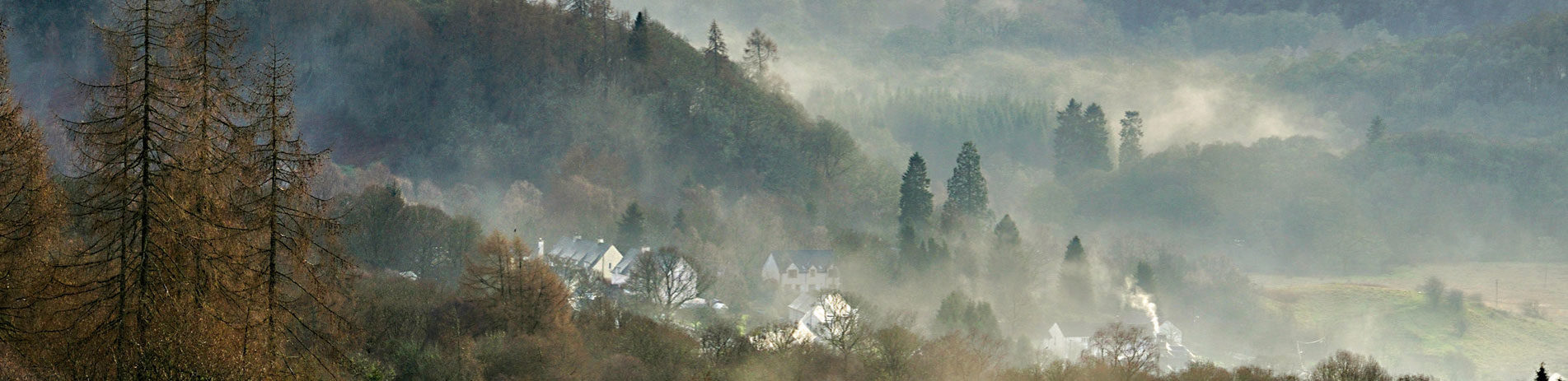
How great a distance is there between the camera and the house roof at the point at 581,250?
117756 millimetres

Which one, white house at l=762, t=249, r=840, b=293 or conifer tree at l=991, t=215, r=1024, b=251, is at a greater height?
conifer tree at l=991, t=215, r=1024, b=251

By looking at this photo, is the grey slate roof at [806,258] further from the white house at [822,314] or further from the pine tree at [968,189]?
the pine tree at [968,189]

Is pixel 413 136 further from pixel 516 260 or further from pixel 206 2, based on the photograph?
pixel 206 2

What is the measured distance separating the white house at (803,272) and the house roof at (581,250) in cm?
1830

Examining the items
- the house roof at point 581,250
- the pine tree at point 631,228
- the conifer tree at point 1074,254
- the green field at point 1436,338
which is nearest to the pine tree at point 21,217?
the house roof at point 581,250

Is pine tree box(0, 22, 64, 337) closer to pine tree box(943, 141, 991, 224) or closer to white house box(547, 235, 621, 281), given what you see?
white house box(547, 235, 621, 281)

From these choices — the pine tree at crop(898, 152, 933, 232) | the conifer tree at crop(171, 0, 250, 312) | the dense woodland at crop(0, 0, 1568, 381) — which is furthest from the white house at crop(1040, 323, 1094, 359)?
the conifer tree at crop(171, 0, 250, 312)

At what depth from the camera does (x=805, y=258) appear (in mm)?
133750

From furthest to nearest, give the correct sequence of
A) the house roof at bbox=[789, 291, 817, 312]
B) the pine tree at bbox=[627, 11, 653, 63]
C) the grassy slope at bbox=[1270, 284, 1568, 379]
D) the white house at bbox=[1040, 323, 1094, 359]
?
the pine tree at bbox=[627, 11, 653, 63], the grassy slope at bbox=[1270, 284, 1568, 379], the white house at bbox=[1040, 323, 1094, 359], the house roof at bbox=[789, 291, 817, 312]

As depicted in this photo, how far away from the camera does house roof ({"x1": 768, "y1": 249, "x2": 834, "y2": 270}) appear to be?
13250cm

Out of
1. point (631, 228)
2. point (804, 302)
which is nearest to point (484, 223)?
point (631, 228)

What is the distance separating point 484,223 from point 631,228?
72.0 feet

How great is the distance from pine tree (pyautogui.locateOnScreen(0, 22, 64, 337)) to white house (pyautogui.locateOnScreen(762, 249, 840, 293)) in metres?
102

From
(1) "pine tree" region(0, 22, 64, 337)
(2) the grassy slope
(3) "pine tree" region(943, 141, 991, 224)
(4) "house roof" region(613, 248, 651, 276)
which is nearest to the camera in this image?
(1) "pine tree" region(0, 22, 64, 337)
